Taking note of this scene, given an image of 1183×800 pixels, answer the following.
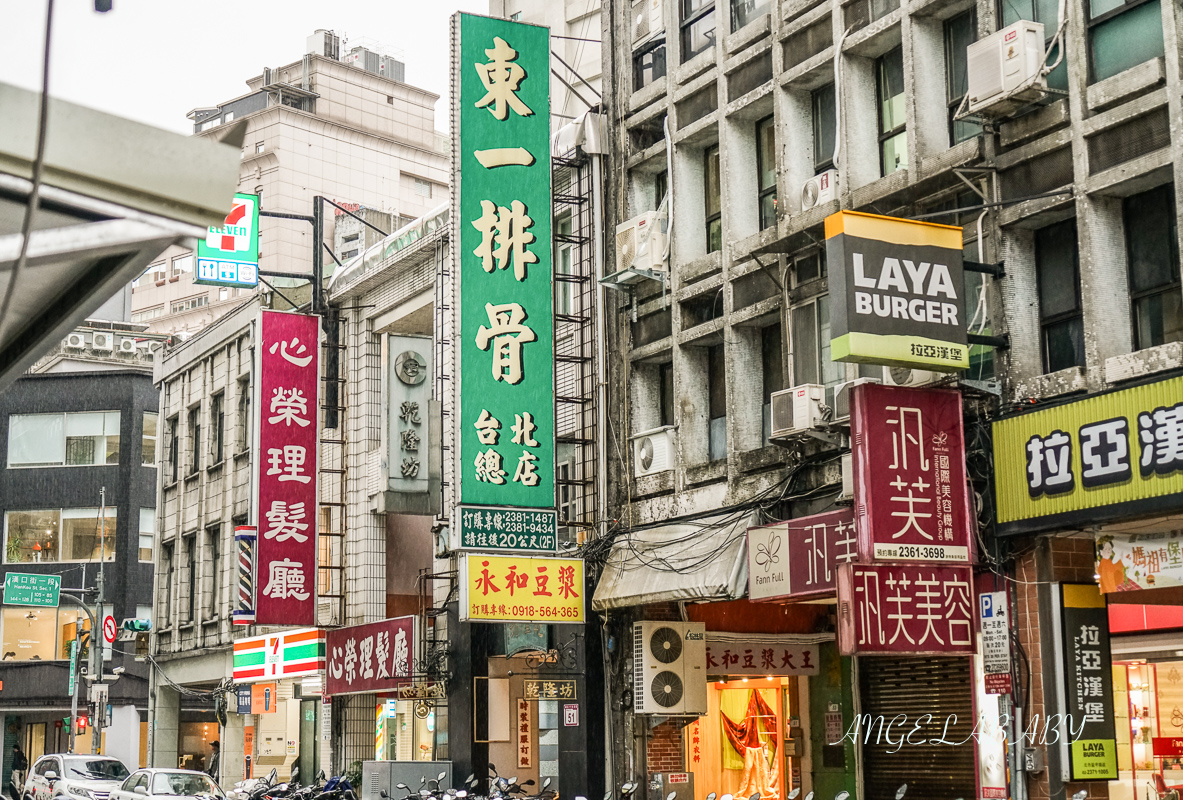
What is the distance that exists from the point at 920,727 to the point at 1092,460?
6286mm

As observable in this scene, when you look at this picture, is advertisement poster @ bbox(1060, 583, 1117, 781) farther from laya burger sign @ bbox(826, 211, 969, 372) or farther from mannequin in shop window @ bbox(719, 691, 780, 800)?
mannequin in shop window @ bbox(719, 691, 780, 800)

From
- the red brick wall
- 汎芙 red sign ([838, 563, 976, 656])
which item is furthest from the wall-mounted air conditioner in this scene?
the red brick wall

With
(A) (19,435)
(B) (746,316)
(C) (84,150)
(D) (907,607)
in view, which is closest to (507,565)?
(B) (746,316)

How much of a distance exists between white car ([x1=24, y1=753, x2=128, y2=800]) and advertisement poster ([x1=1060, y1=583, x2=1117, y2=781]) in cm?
1892

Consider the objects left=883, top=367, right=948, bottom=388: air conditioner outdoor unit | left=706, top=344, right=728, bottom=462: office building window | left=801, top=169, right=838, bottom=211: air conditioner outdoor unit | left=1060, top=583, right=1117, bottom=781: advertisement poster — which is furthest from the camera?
left=706, top=344, right=728, bottom=462: office building window

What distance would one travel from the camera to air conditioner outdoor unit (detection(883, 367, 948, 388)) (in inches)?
604

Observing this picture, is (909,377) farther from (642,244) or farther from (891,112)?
(642,244)

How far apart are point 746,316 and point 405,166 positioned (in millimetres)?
57431

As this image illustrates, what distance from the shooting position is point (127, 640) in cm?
5247

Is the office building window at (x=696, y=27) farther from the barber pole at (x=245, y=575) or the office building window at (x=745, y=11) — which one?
the barber pole at (x=245, y=575)

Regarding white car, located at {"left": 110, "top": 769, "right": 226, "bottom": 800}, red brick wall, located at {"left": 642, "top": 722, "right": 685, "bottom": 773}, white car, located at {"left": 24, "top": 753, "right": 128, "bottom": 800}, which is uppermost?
red brick wall, located at {"left": 642, "top": 722, "right": 685, "bottom": 773}

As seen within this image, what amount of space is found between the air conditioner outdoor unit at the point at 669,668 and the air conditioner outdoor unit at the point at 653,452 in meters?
2.29

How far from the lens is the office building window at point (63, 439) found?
5584 cm

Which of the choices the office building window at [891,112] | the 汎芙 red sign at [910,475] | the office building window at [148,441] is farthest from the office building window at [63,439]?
the 汎芙 red sign at [910,475]
